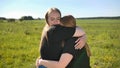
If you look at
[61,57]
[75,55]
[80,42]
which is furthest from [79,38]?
[61,57]

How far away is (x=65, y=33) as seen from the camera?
3994 millimetres

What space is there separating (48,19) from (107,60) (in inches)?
314

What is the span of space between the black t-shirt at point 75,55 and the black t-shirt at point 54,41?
0.08 meters

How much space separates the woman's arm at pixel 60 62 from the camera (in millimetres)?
4004

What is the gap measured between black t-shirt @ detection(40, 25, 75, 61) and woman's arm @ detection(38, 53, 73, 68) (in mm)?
64

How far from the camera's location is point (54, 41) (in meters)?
4.01

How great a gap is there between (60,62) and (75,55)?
24 cm

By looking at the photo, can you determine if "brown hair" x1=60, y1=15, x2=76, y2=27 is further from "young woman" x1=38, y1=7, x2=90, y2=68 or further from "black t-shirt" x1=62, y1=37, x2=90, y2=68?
"black t-shirt" x1=62, y1=37, x2=90, y2=68

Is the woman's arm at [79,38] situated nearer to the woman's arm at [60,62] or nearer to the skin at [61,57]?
the skin at [61,57]

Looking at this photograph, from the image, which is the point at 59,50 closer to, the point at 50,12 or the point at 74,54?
the point at 74,54

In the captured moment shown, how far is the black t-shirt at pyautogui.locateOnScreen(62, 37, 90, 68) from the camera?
399 cm

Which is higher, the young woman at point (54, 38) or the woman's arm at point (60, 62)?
the young woman at point (54, 38)

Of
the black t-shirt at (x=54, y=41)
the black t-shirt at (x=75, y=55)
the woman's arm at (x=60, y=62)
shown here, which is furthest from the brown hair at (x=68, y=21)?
the woman's arm at (x=60, y=62)

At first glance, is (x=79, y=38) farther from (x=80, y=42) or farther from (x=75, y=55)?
(x=75, y=55)
